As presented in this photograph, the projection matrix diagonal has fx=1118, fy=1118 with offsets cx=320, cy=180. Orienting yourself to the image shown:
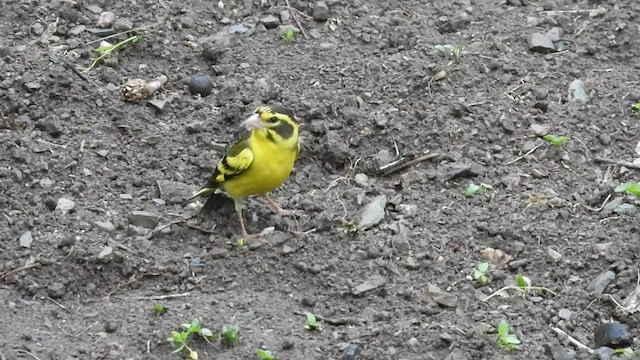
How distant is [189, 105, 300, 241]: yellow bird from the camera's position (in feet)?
22.3

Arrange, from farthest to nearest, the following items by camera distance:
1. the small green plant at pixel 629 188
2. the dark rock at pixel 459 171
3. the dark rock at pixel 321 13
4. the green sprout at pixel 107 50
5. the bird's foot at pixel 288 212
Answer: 1. the dark rock at pixel 321 13
2. the green sprout at pixel 107 50
3. the dark rock at pixel 459 171
4. the bird's foot at pixel 288 212
5. the small green plant at pixel 629 188

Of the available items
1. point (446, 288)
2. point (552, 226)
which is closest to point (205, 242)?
point (446, 288)

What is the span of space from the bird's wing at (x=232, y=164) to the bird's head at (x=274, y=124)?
0.11m

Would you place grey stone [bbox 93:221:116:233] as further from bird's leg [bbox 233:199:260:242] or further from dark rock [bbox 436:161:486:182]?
dark rock [bbox 436:161:486:182]

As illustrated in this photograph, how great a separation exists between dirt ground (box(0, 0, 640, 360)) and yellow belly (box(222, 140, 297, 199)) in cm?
28

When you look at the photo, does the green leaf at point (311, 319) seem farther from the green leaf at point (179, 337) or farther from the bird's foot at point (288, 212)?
the bird's foot at point (288, 212)

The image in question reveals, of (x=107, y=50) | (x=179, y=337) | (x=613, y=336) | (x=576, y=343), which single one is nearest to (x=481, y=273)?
(x=576, y=343)

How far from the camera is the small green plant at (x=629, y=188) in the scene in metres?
6.74

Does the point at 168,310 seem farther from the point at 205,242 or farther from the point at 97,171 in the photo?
the point at 97,171

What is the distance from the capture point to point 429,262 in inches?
254

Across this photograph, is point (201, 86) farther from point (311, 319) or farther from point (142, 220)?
point (311, 319)

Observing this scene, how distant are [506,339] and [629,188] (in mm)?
1511

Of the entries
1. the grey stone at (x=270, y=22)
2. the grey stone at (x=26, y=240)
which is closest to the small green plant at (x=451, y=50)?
Answer: the grey stone at (x=270, y=22)

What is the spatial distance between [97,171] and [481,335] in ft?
9.00
